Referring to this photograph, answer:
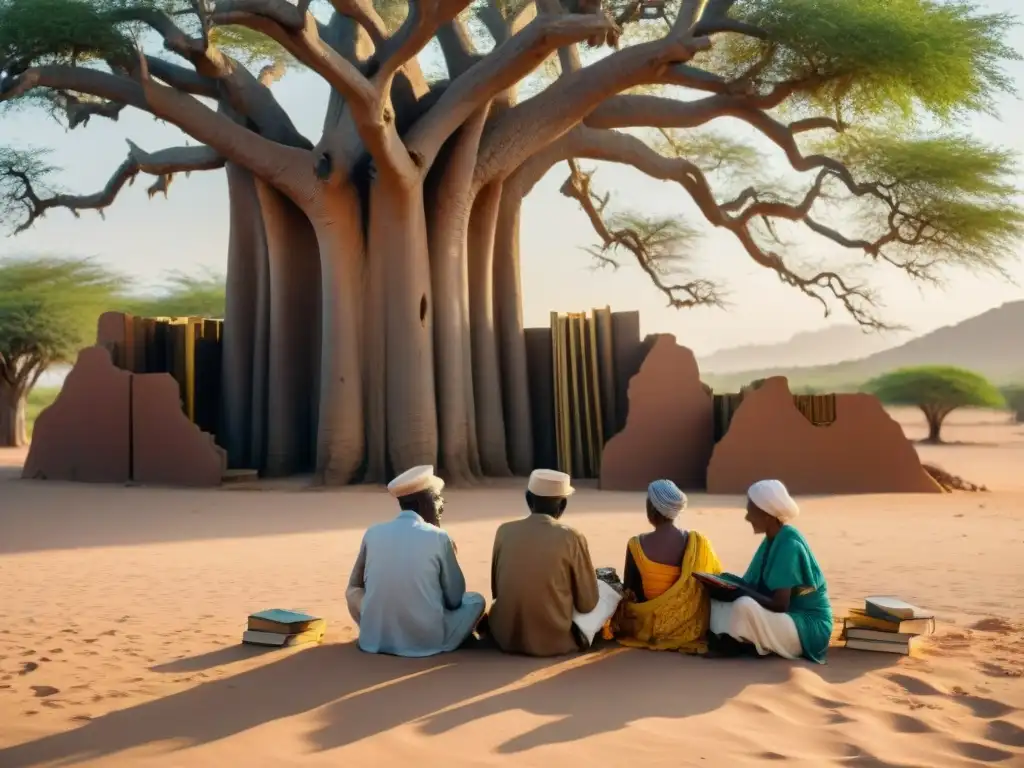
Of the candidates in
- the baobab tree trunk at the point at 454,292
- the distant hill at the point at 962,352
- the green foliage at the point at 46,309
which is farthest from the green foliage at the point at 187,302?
the distant hill at the point at 962,352

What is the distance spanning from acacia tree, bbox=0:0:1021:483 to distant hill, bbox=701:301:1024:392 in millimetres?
97332

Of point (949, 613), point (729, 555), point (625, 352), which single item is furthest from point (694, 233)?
point (949, 613)

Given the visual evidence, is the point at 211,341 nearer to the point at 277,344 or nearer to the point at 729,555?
the point at 277,344

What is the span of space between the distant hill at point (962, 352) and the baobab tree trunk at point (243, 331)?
324ft

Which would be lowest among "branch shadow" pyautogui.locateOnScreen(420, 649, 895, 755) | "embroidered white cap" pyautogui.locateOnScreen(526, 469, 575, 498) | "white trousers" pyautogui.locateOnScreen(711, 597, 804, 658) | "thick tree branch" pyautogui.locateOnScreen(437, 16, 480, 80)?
"branch shadow" pyautogui.locateOnScreen(420, 649, 895, 755)

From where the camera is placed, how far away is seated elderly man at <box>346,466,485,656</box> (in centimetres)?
577

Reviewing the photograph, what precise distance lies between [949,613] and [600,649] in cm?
244

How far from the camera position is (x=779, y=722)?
4684 millimetres

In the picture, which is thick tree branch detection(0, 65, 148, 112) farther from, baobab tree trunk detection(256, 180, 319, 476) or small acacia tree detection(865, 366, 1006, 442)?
small acacia tree detection(865, 366, 1006, 442)

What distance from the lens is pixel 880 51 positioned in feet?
51.8

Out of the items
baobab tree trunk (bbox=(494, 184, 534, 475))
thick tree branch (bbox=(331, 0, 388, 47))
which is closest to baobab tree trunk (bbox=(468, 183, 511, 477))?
baobab tree trunk (bbox=(494, 184, 534, 475))

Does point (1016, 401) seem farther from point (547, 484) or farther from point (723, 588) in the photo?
point (547, 484)

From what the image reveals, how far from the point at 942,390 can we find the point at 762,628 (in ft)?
115

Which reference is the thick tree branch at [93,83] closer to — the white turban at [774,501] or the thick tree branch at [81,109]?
the thick tree branch at [81,109]
